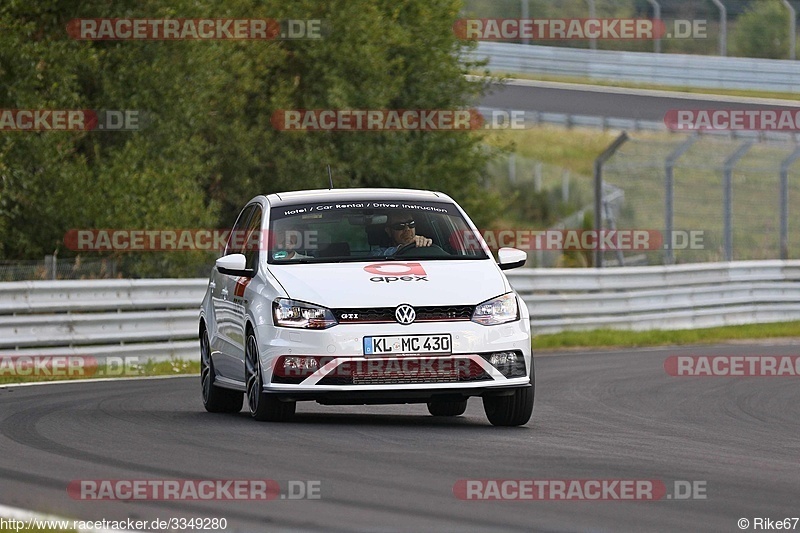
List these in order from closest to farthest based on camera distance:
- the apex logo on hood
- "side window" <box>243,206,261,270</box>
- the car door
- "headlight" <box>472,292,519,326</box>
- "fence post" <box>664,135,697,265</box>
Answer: "headlight" <box>472,292,519,326</box>, the apex logo on hood, "side window" <box>243,206,261,270</box>, the car door, "fence post" <box>664,135,697,265</box>

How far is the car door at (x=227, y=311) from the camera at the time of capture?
11547mm

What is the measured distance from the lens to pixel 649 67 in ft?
142

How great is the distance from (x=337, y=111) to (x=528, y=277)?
7315 mm

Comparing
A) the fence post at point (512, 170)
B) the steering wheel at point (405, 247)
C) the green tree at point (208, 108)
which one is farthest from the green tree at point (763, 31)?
the steering wheel at point (405, 247)

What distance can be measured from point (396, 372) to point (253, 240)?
2.11m

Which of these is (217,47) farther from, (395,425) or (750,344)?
(395,425)

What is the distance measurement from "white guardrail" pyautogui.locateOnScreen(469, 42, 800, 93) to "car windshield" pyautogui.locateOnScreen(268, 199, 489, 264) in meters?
30.0

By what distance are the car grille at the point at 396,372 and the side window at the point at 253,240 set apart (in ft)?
4.72

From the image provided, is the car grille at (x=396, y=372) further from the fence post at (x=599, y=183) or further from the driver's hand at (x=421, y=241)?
the fence post at (x=599, y=183)

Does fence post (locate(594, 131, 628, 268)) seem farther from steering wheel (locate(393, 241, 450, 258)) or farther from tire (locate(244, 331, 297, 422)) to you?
tire (locate(244, 331, 297, 422))

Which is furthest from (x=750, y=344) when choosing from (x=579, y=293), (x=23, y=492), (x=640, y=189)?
(x=640, y=189)

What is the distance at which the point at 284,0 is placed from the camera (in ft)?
93.7

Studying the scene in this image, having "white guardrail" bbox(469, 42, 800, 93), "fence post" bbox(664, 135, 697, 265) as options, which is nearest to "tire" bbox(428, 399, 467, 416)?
"fence post" bbox(664, 135, 697, 265)

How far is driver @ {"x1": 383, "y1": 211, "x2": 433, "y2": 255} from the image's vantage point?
1122 cm
